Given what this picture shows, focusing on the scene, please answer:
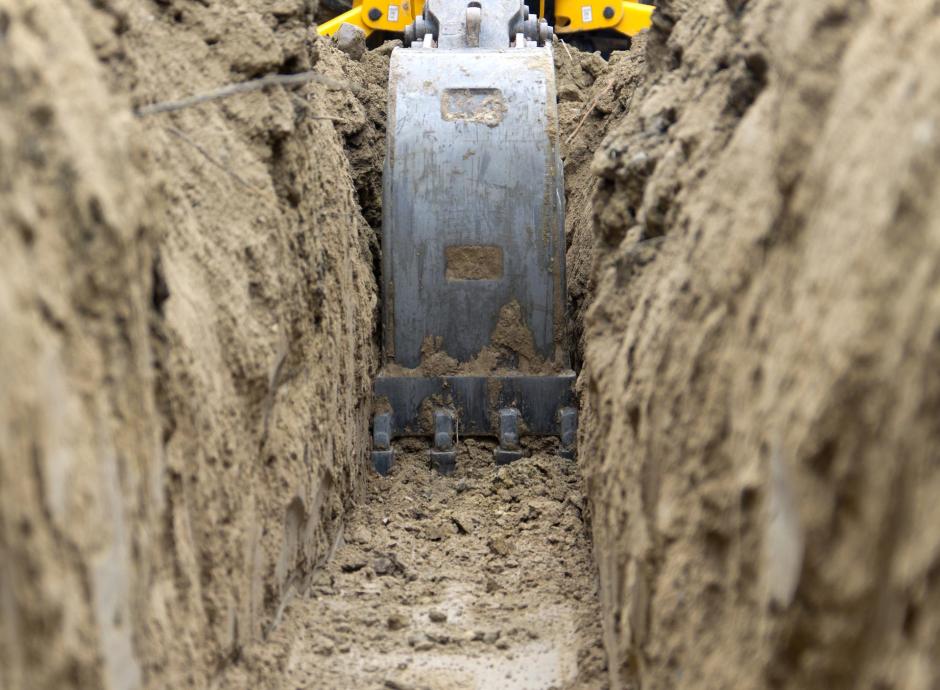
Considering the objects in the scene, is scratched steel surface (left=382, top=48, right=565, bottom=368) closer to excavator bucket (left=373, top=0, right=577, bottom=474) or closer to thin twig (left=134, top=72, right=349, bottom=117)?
excavator bucket (left=373, top=0, right=577, bottom=474)

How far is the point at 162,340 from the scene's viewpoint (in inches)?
92.5

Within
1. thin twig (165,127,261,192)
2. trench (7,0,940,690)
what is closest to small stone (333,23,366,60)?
trench (7,0,940,690)

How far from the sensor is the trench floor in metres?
3.00

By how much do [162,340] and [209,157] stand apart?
79 centimetres

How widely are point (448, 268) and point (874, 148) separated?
2954 mm

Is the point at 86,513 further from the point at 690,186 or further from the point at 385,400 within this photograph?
the point at 385,400

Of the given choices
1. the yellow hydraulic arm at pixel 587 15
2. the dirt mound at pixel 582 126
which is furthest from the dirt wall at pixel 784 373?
the yellow hydraulic arm at pixel 587 15

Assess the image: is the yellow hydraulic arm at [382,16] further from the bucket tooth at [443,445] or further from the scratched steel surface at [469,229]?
the bucket tooth at [443,445]

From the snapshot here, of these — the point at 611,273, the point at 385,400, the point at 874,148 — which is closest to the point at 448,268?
the point at 385,400

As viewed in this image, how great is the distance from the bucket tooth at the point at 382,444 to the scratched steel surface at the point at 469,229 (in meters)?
0.25

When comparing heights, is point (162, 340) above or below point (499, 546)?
above

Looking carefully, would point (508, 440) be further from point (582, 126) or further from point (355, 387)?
point (582, 126)

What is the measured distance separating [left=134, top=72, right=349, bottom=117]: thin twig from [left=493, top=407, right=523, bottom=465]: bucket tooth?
1.46m

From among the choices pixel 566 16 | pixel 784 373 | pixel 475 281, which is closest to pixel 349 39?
pixel 475 281
